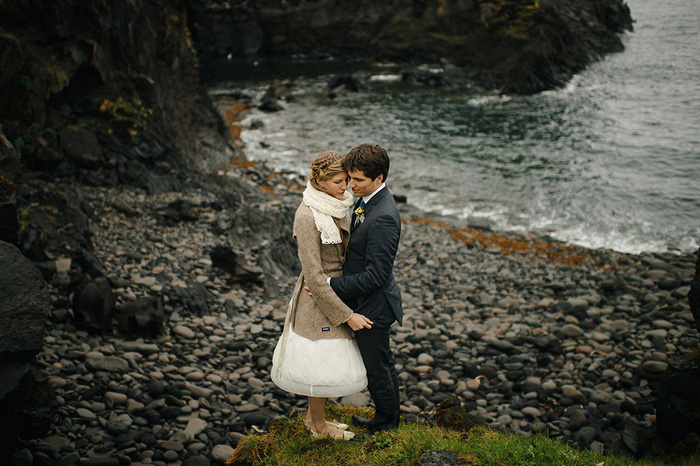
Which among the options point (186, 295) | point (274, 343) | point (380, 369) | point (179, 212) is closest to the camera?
point (380, 369)

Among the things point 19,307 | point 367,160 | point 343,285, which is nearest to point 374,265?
point 343,285

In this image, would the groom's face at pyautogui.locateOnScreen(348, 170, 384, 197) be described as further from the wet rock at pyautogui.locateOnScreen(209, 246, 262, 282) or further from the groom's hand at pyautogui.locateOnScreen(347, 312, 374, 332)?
the wet rock at pyautogui.locateOnScreen(209, 246, 262, 282)

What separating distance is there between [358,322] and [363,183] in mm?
1288

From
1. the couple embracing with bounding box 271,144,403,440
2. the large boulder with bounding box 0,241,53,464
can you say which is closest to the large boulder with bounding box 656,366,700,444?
the couple embracing with bounding box 271,144,403,440

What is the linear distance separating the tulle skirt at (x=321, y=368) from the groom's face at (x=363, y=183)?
1.43 meters

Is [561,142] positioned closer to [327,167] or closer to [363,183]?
[363,183]

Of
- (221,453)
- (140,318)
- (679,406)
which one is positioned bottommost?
(221,453)

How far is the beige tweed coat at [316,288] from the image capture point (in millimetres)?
4895

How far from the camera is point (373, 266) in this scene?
4.90 m

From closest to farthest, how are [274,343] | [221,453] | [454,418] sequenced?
[221,453], [454,418], [274,343]

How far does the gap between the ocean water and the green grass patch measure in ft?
38.7

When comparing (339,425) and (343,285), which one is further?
(339,425)

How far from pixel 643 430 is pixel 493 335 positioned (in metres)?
3.20

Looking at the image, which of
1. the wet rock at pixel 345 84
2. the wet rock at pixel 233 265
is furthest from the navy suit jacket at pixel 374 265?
the wet rock at pixel 345 84
